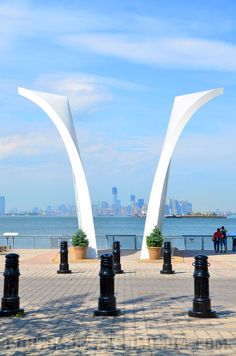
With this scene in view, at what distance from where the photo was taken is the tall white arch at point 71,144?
2439 centimetres

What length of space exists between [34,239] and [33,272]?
15.3m

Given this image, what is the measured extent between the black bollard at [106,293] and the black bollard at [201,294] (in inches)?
55.0

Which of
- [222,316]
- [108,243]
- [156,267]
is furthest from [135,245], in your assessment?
[222,316]

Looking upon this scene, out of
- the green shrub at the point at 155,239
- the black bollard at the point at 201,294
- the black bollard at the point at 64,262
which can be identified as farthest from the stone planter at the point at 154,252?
the black bollard at the point at 201,294

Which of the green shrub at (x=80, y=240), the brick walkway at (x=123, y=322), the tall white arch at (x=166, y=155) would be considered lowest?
the brick walkway at (x=123, y=322)

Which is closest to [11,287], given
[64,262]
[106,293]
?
[106,293]

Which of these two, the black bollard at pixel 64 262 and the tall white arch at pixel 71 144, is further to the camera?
the tall white arch at pixel 71 144

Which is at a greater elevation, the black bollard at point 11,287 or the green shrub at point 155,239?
the green shrub at point 155,239

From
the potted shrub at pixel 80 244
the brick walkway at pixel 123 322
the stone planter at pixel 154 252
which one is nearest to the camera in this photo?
the brick walkway at pixel 123 322

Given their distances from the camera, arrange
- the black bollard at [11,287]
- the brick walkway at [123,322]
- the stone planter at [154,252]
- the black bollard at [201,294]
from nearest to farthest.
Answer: the brick walkway at [123,322] → the black bollard at [201,294] → the black bollard at [11,287] → the stone planter at [154,252]

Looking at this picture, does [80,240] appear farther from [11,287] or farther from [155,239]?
[11,287]

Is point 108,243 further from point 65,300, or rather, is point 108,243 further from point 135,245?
point 65,300

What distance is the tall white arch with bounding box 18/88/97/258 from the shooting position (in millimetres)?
24391

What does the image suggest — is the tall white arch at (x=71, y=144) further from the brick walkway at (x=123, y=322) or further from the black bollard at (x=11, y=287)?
the black bollard at (x=11, y=287)
